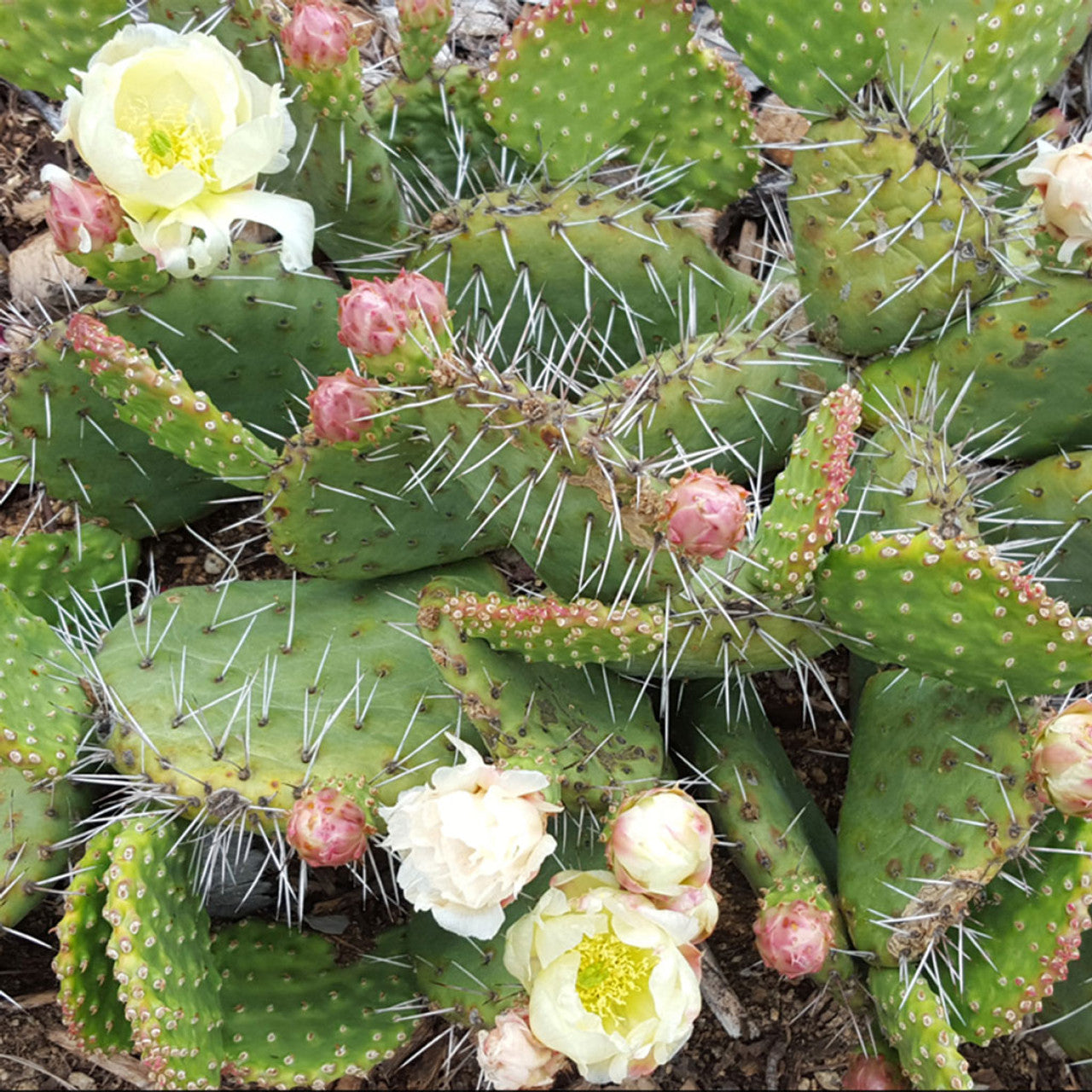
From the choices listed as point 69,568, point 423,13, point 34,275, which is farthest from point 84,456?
point 423,13

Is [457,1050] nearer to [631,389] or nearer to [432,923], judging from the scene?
[432,923]

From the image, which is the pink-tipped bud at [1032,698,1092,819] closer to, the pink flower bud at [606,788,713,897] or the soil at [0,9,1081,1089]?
the pink flower bud at [606,788,713,897]

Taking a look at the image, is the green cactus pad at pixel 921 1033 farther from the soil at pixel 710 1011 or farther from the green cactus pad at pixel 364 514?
the green cactus pad at pixel 364 514

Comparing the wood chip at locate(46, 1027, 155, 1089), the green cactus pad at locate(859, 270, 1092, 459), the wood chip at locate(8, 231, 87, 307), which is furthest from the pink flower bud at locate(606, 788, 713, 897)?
the wood chip at locate(8, 231, 87, 307)

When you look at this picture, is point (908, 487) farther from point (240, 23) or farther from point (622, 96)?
point (240, 23)

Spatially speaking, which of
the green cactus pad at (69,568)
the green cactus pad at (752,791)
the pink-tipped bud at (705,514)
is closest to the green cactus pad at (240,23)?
the green cactus pad at (69,568)

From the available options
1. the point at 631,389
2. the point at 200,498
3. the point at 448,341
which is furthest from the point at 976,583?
the point at 200,498
